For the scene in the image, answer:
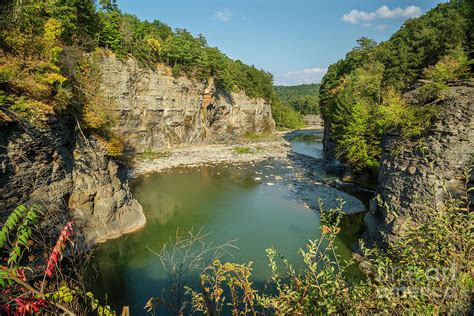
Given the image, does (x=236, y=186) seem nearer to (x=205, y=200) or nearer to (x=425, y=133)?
(x=205, y=200)

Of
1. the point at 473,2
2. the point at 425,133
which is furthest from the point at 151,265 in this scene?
the point at 473,2

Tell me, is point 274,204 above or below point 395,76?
below

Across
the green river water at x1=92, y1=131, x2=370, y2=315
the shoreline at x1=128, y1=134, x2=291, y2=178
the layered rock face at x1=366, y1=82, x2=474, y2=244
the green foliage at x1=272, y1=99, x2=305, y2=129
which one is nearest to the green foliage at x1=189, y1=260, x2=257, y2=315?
the green river water at x1=92, y1=131, x2=370, y2=315

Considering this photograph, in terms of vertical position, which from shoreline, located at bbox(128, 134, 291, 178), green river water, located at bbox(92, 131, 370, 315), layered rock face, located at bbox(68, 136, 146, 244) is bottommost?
green river water, located at bbox(92, 131, 370, 315)

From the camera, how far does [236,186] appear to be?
26094 millimetres

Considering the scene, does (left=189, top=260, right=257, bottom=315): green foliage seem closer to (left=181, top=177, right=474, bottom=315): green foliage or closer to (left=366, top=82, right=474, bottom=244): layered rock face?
(left=181, top=177, right=474, bottom=315): green foliage

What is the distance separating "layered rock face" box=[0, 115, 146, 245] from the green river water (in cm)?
138

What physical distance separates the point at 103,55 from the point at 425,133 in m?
33.7

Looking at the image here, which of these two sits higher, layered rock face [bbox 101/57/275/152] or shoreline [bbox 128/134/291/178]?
layered rock face [bbox 101/57/275/152]

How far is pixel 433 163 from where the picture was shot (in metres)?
11.2

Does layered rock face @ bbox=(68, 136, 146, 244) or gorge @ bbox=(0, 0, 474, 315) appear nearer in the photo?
gorge @ bbox=(0, 0, 474, 315)

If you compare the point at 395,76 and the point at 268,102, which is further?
the point at 268,102

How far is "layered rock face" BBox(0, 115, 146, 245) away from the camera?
9.95 m

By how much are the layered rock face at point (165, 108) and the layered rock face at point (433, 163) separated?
1038 inches
